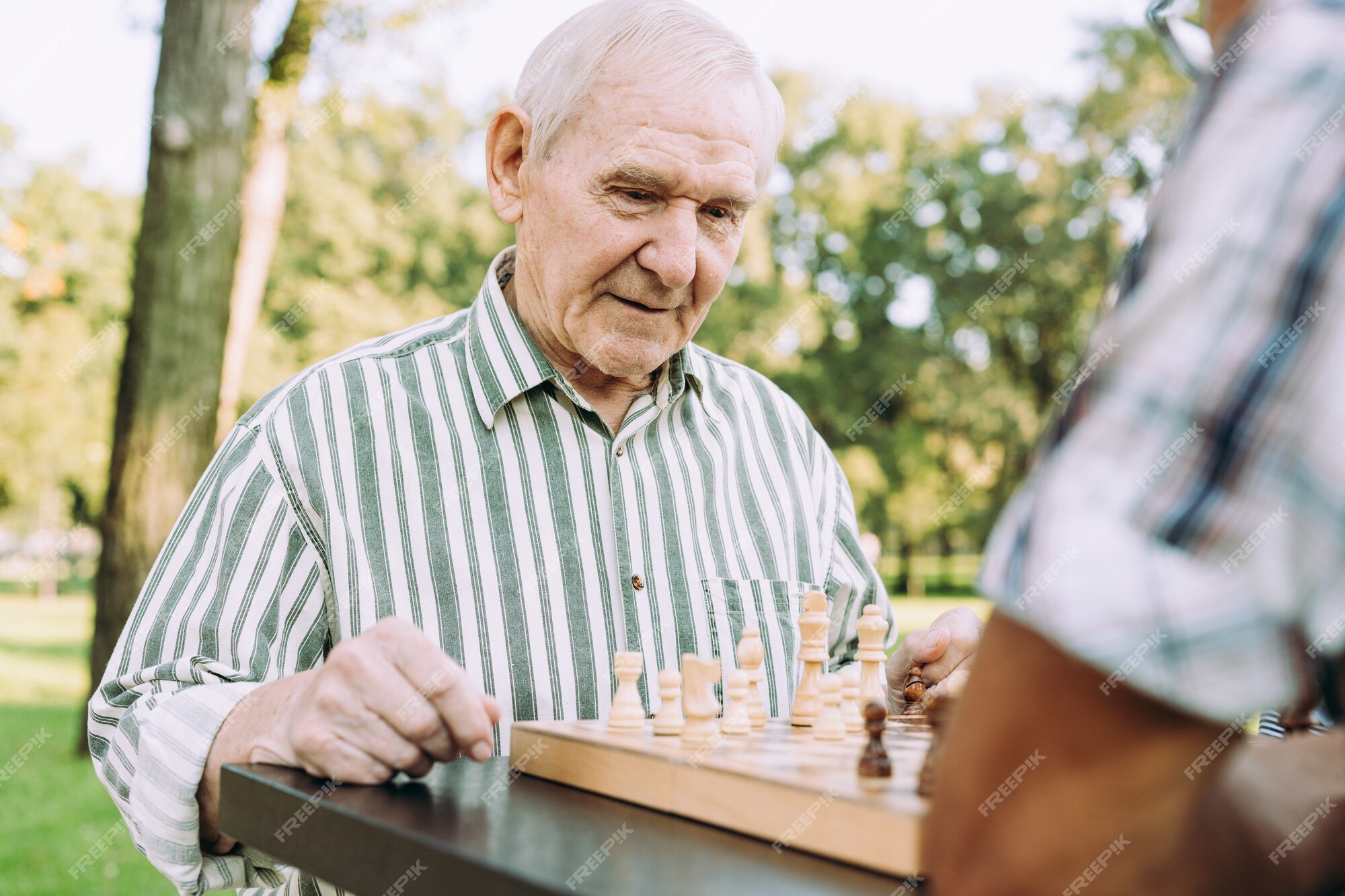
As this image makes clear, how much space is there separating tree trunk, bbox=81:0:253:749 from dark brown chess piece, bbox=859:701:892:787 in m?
5.46

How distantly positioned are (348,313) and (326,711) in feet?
64.8

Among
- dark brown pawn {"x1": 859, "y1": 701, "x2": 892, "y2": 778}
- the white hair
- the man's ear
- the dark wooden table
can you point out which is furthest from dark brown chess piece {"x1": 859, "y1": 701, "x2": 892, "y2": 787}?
the man's ear

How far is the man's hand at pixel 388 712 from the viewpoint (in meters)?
1.33

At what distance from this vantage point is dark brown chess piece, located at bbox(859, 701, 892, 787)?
1.16 metres

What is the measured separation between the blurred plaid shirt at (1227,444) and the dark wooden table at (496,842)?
43cm

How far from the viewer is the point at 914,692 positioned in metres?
1.94

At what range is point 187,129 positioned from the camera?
5.89m

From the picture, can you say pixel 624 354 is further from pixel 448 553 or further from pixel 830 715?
pixel 830 715

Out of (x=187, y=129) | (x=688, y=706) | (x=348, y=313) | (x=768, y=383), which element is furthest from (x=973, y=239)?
(x=688, y=706)

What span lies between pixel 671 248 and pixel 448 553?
27.4 inches

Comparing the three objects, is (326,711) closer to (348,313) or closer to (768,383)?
(768,383)

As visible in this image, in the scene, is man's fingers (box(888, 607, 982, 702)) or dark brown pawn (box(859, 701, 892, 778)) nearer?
dark brown pawn (box(859, 701, 892, 778))

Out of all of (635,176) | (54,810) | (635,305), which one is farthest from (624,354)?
(54,810)

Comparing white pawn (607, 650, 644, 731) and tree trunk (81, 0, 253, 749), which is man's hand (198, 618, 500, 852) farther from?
tree trunk (81, 0, 253, 749)
